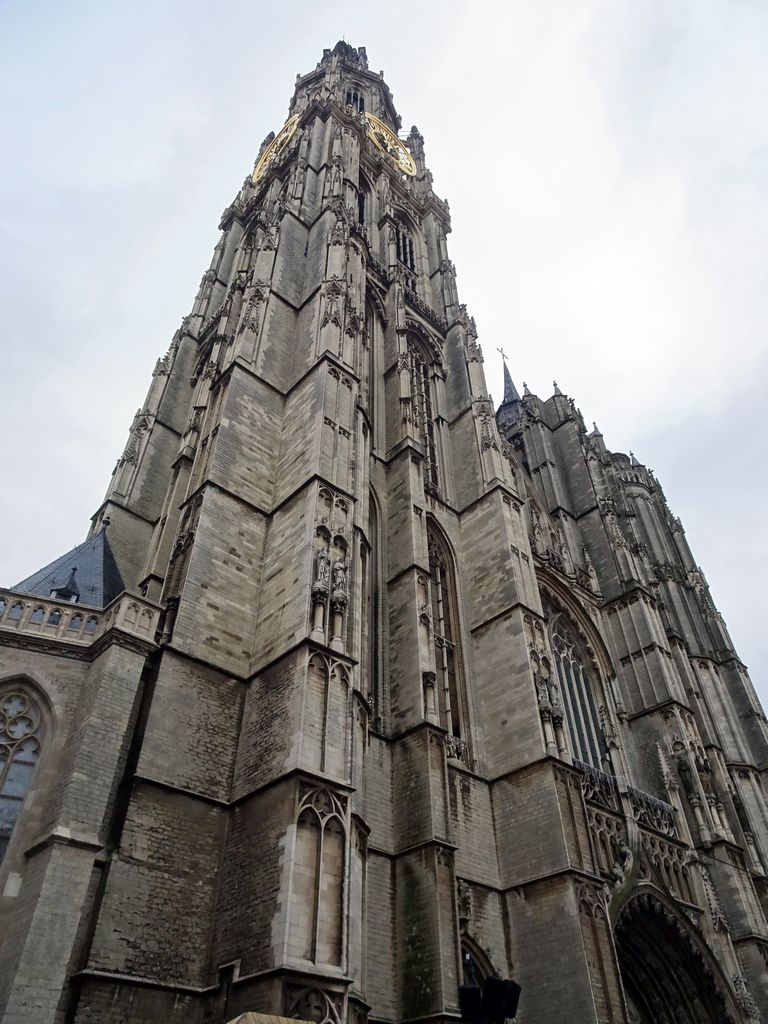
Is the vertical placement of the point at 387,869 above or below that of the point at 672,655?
below

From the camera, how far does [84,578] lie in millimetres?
13555

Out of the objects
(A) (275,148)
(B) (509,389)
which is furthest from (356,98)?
(B) (509,389)

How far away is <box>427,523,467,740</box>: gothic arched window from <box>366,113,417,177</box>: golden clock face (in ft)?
66.9

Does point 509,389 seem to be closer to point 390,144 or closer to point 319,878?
point 390,144

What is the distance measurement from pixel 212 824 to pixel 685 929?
10631 mm

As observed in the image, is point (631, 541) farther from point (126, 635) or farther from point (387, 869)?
point (126, 635)

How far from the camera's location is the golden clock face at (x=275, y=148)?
29.7m

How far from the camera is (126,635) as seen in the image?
34.8 feet

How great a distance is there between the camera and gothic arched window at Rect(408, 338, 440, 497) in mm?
20089

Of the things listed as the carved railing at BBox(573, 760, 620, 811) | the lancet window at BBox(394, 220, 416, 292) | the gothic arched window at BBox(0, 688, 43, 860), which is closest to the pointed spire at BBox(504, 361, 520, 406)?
the lancet window at BBox(394, 220, 416, 292)

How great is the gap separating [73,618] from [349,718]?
4.25 meters

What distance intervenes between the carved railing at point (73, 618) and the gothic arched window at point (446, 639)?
5.94 metres

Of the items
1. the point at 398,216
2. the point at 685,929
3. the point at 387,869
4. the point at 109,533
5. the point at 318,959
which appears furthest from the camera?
the point at 398,216

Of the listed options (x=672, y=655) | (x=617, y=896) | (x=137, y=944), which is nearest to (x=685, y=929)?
(x=617, y=896)
